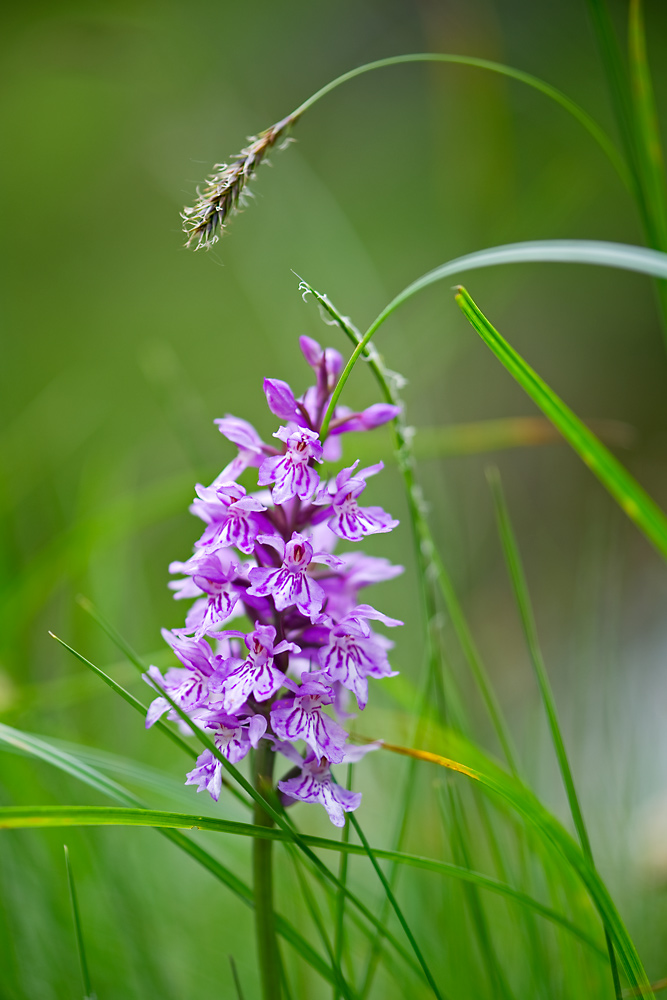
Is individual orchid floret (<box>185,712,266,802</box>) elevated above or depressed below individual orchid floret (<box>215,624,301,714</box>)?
below

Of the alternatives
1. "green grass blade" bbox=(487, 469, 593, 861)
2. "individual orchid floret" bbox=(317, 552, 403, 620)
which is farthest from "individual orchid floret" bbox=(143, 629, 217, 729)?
"green grass blade" bbox=(487, 469, 593, 861)

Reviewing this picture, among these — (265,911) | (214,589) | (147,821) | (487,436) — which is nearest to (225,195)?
(214,589)

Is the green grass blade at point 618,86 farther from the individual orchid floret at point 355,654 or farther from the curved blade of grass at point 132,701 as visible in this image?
the curved blade of grass at point 132,701

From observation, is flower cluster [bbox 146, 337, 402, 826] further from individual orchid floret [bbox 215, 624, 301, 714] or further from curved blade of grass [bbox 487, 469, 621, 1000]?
curved blade of grass [bbox 487, 469, 621, 1000]

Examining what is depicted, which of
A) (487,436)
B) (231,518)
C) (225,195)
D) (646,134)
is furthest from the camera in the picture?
(487,436)

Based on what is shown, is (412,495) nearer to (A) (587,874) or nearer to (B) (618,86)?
(A) (587,874)
